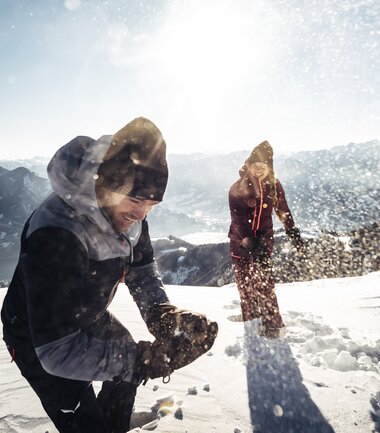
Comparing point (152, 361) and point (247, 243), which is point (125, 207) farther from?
point (247, 243)

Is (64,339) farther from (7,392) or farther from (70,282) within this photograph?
(7,392)

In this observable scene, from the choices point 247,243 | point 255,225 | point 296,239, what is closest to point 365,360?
point 296,239

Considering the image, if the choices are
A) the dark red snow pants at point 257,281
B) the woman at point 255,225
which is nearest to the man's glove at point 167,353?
the dark red snow pants at point 257,281

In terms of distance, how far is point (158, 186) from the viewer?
176 cm

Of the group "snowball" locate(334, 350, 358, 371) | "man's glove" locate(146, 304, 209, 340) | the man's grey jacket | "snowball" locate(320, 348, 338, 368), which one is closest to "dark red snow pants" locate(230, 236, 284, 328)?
"snowball" locate(320, 348, 338, 368)

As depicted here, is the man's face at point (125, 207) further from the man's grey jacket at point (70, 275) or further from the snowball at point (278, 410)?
the snowball at point (278, 410)

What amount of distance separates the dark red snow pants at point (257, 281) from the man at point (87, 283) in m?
2.26

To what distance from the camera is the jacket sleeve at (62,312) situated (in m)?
1.44

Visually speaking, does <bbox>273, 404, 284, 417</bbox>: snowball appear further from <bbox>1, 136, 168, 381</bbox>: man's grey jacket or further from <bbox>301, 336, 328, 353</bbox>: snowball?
<bbox>1, 136, 168, 381</bbox>: man's grey jacket

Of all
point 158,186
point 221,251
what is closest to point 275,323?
point 158,186

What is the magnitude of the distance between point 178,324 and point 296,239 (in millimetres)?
3004

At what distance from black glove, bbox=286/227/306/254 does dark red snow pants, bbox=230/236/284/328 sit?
28 cm

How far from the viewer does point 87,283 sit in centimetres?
183

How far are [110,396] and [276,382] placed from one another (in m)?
1.41
